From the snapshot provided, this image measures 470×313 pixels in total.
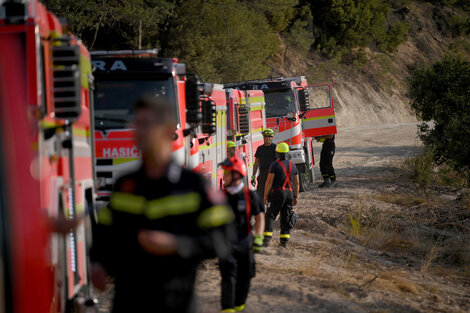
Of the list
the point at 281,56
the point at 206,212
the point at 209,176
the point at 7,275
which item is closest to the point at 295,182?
the point at 209,176

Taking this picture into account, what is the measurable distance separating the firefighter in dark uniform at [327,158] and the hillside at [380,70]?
101ft

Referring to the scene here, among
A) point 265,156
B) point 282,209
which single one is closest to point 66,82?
point 282,209

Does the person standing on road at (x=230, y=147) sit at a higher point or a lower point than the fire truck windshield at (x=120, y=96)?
lower

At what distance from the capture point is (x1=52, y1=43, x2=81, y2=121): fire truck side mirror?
18.0 ft

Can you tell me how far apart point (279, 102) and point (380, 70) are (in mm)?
47751

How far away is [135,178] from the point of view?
3.28m

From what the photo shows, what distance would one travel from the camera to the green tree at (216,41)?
3212 cm

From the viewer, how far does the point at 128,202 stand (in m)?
3.28

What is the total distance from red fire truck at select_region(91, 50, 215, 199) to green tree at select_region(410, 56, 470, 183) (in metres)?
10.5

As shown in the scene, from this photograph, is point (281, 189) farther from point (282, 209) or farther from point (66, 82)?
point (66, 82)

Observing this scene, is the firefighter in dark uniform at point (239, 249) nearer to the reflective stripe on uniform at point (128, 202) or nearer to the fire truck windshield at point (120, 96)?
the fire truck windshield at point (120, 96)

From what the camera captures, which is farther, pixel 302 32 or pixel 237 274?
pixel 302 32

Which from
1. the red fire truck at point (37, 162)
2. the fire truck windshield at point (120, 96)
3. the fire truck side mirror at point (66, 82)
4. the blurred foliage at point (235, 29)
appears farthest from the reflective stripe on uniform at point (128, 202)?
the blurred foliage at point (235, 29)

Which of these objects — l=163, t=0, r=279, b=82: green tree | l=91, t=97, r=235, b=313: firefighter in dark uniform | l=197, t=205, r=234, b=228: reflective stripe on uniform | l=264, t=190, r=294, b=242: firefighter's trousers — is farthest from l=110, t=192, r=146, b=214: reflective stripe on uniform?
l=163, t=0, r=279, b=82: green tree
